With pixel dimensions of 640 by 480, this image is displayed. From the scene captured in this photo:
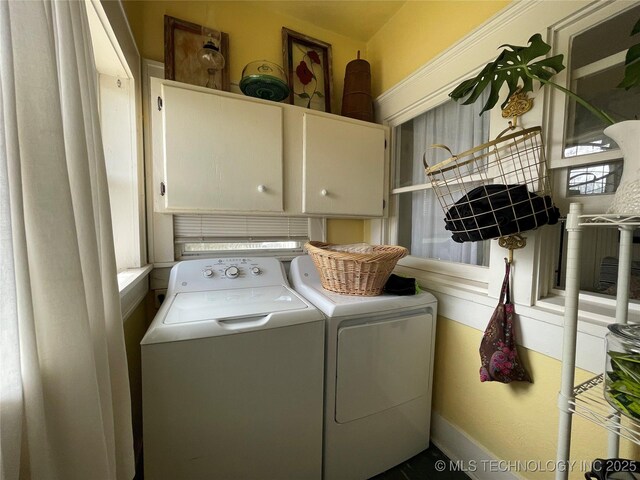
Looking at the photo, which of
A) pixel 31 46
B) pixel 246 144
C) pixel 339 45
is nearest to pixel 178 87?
pixel 246 144

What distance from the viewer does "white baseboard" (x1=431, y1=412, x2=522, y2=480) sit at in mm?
1149

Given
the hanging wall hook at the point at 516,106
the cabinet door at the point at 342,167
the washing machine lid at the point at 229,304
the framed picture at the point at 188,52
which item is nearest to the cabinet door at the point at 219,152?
the cabinet door at the point at 342,167

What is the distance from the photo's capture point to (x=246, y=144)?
1.36m

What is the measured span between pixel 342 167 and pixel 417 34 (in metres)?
0.93

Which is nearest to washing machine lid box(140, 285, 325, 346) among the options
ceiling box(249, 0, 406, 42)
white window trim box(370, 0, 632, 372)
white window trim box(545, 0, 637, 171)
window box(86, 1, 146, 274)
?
window box(86, 1, 146, 274)

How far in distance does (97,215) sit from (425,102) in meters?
1.70

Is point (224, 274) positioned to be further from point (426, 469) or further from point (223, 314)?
point (426, 469)

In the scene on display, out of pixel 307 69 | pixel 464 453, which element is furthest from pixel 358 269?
pixel 307 69

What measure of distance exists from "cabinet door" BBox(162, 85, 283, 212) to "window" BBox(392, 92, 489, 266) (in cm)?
91

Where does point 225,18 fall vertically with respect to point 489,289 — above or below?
above

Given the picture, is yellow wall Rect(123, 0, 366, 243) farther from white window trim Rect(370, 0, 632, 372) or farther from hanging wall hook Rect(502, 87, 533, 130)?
hanging wall hook Rect(502, 87, 533, 130)

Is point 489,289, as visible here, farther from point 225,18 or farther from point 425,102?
point 225,18

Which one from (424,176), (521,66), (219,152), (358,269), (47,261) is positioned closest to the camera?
(47,261)

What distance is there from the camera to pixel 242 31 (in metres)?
1.62
